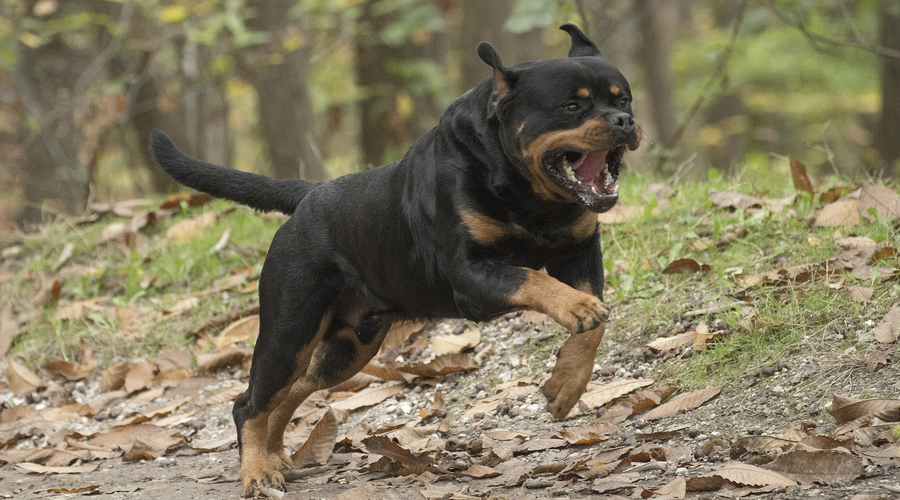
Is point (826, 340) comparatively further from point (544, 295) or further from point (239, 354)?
point (239, 354)

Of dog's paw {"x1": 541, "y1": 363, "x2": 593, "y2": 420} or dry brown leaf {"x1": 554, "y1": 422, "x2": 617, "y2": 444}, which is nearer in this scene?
dog's paw {"x1": 541, "y1": 363, "x2": 593, "y2": 420}

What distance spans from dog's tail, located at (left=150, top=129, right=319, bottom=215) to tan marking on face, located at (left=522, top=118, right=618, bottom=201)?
148 cm

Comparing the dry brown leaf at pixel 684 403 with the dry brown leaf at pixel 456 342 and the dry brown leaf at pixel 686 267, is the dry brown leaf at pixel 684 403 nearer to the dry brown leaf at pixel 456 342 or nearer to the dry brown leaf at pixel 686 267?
the dry brown leaf at pixel 686 267

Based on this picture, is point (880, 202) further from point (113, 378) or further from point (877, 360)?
point (113, 378)

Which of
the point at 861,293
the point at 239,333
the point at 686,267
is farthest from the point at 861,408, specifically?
the point at 239,333

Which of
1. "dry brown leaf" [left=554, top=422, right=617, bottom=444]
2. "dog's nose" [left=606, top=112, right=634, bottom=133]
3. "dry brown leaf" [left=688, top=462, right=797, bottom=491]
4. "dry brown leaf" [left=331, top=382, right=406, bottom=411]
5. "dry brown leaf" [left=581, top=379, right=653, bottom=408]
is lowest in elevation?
"dry brown leaf" [left=331, top=382, right=406, bottom=411]

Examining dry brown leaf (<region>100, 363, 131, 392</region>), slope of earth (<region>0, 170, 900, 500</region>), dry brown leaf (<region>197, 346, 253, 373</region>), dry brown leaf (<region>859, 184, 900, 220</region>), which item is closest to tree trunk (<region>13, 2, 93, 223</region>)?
slope of earth (<region>0, 170, 900, 500</region>)

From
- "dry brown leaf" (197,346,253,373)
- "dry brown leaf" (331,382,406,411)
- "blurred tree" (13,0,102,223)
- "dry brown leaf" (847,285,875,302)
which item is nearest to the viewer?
"dry brown leaf" (847,285,875,302)

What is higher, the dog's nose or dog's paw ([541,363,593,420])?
the dog's nose

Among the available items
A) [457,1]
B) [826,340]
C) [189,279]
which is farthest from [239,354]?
[457,1]

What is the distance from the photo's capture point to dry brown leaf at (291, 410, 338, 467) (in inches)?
179

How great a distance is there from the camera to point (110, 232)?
8047mm

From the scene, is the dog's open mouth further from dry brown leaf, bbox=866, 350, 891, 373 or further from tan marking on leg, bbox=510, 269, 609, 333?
dry brown leaf, bbox=866, 350, 891, 373

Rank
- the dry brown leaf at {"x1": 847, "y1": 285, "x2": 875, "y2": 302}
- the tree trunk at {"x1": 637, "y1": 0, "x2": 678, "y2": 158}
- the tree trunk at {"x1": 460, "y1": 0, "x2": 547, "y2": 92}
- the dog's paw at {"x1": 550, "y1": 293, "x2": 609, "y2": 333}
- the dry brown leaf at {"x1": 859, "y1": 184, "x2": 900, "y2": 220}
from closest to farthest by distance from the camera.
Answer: the dog's paw at {"x1": 550, "y1": 293, "x2": 609, "y2": 333} → the dry brown leaf at {"x1": 847, "y1": 285, "x2": 875, "y2": 302} → the dry brown leaf at {"x1": 859, "y1": 184, "x2": 900, "y2": 220} → the tree trunk at {"x1": 460, "y1": 0, "x2": 547, "y2": 92} → the tree trunk at {"x1": 637, "y1": 0, "x2": 678, "y2": 158}
